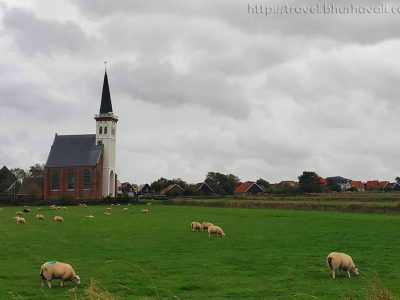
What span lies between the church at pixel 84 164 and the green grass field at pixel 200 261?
300 ft

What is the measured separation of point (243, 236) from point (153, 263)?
1396 centimetres

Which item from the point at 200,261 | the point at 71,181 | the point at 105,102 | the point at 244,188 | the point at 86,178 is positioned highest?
the point at 105,102

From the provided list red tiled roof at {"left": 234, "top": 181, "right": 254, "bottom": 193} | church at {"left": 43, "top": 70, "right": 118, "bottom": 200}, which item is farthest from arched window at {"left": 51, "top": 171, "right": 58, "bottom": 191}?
red tiled roof at {"left": 234, "top": 181, "right": 254, "bottom": 193}

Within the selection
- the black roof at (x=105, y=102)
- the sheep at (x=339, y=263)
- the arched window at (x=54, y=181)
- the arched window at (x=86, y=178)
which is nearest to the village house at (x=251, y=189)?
the black roof at (x=105, y=102)

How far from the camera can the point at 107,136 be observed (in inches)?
5374

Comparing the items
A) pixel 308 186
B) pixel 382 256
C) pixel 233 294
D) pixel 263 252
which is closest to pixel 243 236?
pixel 263 252

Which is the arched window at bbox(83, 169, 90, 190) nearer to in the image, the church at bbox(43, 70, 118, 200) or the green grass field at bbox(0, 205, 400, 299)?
the church at bbox(43, 70, 118, 200)

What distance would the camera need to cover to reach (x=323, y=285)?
18062 mm

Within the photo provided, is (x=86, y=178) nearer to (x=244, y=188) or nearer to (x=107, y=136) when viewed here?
(x=107, y=136)

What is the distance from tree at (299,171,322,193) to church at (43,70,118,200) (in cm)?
4785

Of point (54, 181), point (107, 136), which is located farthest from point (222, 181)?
point (54, 181)

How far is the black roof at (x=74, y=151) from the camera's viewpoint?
133125 mm

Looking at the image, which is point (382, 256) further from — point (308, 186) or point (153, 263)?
point (308, 186)

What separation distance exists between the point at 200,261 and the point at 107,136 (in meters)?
116
